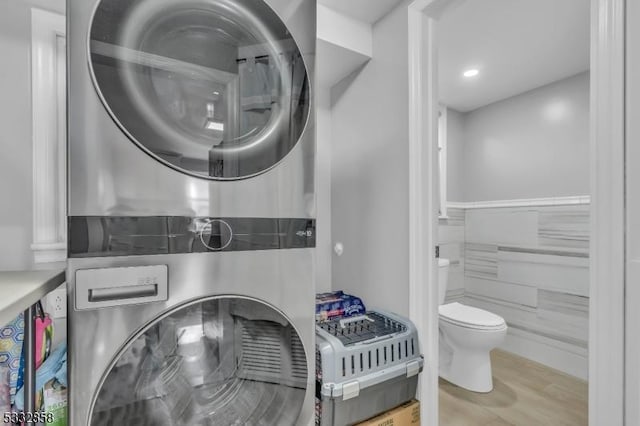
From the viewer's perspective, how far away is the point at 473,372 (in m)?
1.92

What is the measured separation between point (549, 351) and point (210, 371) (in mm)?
2589

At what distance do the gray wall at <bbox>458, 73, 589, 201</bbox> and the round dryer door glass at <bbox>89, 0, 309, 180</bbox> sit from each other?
2.33 metres

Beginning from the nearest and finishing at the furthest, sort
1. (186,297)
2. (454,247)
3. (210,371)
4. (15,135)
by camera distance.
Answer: (186,297), (210,371), (15,135), (454,247)

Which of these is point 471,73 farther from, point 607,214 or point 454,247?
point 607,214

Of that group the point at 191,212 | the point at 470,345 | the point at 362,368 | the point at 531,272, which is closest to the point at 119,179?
the point at 191,212

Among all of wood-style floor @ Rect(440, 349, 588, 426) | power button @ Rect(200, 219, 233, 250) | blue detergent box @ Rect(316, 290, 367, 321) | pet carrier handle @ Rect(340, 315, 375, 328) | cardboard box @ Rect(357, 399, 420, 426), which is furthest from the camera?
wood-style floor @ Rect(440, 349, 588, 426)

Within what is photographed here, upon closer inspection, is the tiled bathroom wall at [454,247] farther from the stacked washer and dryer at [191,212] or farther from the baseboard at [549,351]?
the stacked washer and dryer at [191,212]

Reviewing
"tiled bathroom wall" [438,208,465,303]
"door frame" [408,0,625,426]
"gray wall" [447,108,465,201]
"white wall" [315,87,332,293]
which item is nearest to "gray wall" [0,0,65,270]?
"white wall" [315,87,332,293]

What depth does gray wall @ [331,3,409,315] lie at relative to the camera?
146 centimetres

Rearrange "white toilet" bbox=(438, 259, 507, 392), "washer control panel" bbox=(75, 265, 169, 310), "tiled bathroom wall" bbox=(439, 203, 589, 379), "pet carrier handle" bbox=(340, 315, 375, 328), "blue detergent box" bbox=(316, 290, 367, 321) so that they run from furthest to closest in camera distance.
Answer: "tiled bathroom wall" bbox=(439, 203, 589, 379)
"white toilet" bbox=(438, 259, 507, 392)
"blue detergent box" bbox=(316, 290, 367, 321)
"pet carrier handle" bbox=(340, 315, 375, 328)
"washer control panel" bbox=(75, 265, 169, 310)

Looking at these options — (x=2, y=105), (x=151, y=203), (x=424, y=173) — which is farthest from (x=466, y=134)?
(x=2, y=105)

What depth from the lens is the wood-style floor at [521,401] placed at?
5.42 feet

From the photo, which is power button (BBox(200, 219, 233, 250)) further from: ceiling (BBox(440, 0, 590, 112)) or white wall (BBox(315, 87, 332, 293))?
ceiling (BBox(440, 0, 590, 112))

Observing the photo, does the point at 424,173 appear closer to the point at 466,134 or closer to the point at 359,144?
the point at 359,144
